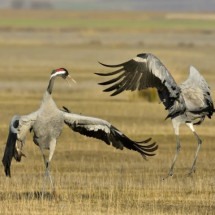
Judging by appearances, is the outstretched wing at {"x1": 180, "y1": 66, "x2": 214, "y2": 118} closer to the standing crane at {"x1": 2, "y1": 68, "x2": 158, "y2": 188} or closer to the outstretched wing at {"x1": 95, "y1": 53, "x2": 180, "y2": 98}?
the outstretched wing at {"x1": 95, "y1": 53, "x2": 180, "y2": 98}

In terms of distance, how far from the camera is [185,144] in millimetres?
21781

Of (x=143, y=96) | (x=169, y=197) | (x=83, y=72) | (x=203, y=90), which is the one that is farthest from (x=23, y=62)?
(x=169, y=197)

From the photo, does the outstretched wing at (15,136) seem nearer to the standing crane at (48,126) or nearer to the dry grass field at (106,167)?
the standing crane at (48,126)

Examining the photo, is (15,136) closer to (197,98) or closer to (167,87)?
(167,87)

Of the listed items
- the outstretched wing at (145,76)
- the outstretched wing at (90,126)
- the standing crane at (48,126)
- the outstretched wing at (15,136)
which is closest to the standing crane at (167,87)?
the outstretched wing at (145,76)

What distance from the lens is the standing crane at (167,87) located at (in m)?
16.0

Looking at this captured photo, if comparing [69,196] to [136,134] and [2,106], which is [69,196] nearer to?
[136,134]

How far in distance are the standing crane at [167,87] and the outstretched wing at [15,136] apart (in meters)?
2.22

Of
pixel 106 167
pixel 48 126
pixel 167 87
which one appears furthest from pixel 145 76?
pixel 48 126

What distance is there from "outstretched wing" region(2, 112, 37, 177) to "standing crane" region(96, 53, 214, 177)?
87.3 inches

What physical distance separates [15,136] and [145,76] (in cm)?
348

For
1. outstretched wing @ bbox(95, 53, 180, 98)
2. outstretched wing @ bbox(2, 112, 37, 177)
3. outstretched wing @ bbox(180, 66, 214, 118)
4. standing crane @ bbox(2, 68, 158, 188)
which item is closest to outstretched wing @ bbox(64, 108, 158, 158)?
standing crane @ bbox(2, 68, 158, 188)

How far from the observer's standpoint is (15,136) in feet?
43.8

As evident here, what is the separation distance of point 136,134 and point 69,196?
8.94m
